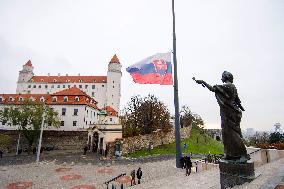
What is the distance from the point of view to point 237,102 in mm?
7750

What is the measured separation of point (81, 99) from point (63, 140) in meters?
10.8

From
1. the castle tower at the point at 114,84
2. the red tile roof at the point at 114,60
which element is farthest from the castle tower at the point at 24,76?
the red tile roof at the point at 114,60

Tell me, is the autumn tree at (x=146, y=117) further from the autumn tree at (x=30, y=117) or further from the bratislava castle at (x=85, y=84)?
the bratislava castle at (x=85, y=84)

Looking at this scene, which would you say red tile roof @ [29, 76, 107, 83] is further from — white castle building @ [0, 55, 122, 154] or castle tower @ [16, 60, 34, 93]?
castle tower @ [16, 60, 34, 93]

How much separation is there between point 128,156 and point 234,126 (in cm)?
3327

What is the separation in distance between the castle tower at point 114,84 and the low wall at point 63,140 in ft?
103

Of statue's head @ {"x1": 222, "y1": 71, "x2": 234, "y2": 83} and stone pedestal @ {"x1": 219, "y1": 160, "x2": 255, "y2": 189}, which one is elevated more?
statue's head @ {"x1": 222, "y1": 71, "x2": 234, "y2": 83}

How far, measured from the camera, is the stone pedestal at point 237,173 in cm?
679

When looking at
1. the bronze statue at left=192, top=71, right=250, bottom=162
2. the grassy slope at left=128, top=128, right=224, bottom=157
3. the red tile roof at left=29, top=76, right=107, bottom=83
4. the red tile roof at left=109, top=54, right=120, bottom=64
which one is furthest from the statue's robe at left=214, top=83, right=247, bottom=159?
the red tile roof at left=29, top=76, right=107, bottom=83

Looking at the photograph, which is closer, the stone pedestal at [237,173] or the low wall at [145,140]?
the stone pedestal at [237,173]

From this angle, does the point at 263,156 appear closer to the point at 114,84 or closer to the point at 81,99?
the point at 81,99

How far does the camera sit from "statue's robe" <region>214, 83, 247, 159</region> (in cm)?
717

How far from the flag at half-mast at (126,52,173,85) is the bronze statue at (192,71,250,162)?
23.4 feet

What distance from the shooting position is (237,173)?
688cm
